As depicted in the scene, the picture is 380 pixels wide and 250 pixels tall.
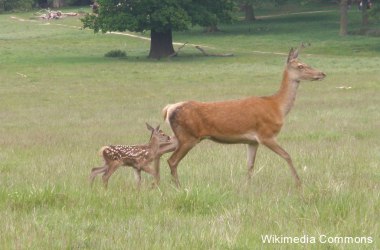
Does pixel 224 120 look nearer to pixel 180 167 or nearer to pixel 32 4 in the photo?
pixel 180 167

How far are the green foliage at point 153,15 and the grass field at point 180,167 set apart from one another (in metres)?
4.54

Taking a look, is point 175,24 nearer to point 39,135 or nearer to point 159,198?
point 39,135

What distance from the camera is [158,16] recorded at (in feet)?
158

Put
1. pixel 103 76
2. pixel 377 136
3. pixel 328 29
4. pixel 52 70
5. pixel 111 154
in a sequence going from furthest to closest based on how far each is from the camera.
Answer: pixel 328 29
pixel 52 70
pixel 103 76
pixel 377 136
pixel 111 154

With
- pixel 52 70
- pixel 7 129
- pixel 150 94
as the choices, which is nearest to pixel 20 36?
pixel 52 70

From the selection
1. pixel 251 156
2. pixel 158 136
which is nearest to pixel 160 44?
pixel 158 136

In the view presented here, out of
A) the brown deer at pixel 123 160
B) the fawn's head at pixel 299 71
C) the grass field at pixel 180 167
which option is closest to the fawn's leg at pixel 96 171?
the brown deer at pixel 123 160

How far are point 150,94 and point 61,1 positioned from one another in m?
76.4

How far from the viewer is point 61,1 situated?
10500 centimetres

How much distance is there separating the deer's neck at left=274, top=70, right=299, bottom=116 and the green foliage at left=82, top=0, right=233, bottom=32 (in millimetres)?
36077

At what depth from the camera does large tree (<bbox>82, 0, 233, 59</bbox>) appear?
4869 cm

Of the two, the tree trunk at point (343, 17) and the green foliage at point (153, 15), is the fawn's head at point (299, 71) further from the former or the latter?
the tree trunk at point (343, 17)

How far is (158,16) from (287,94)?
1449 inches

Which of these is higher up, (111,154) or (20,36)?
(111,154)
